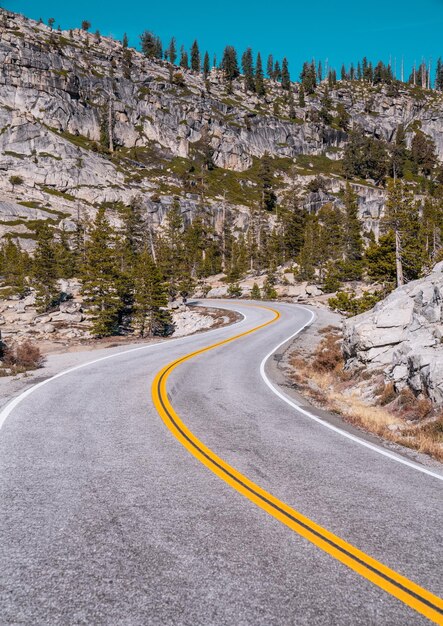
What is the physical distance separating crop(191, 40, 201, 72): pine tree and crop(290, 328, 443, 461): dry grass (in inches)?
8613

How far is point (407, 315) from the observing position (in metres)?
15.6

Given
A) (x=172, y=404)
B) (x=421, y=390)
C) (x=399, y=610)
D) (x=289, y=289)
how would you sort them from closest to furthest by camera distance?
(x=399, y=610) → (x=172, y=404) → (x=421, y=390) → (x=289, y=289)

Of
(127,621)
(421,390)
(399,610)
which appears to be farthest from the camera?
(421,390)

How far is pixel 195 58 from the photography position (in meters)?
195

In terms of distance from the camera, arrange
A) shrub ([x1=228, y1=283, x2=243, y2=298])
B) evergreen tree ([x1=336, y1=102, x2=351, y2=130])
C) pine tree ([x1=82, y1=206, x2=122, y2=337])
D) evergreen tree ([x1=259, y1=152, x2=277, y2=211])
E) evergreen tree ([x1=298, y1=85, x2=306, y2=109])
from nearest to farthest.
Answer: pine tree ([x1=82, y1=206, x2=122, y2=337]), shrub ([x1=228, y1=283, x2=243, y2=298]), evergreen tree ([x1=259, y1=152, x2=277, y2=211]), evergreen tree ([x1=336, y1=102, x2=351, y2=130]), evergreen tree ([x1=298, y1=85, x2=306, y2=109])

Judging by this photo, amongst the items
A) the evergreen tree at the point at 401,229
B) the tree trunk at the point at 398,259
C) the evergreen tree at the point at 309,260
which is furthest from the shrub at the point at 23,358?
the evergreen tree at the point at 309,260

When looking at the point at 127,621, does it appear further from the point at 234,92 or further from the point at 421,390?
the point at 234,92

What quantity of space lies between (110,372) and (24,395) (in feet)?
12.2

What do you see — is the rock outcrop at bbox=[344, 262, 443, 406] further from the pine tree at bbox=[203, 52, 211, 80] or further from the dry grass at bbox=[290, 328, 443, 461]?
the pine tree at bbox=[203, 52, 211, 80]

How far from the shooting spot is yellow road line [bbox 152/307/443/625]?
330cm

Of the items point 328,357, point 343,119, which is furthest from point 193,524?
point 343,119

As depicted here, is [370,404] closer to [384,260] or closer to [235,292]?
[384,260]

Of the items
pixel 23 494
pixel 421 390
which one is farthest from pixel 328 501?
pixel 421 390

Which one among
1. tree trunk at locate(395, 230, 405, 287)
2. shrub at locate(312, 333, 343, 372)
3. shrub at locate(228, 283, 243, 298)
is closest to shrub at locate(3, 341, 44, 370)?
shrub at locate(312, 333, 343, 372)
